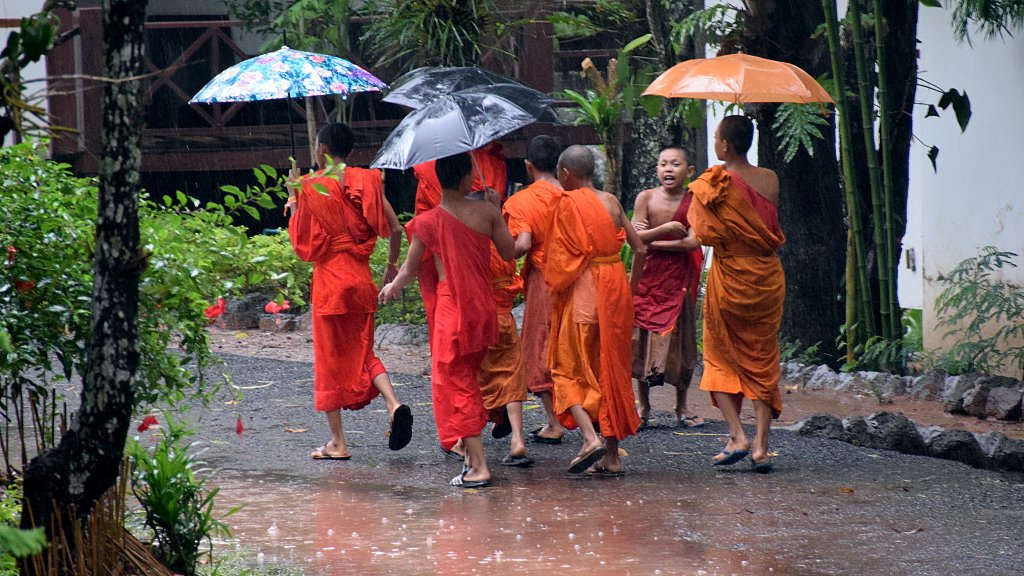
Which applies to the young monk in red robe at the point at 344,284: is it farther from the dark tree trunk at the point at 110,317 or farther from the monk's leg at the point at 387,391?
the dark tree trunk at the point at 110,317

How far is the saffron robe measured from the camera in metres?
8.95

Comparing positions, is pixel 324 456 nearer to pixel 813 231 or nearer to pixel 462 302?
pixel 462 302

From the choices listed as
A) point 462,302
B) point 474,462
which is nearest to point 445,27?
point 462,302

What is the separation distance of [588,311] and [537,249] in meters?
0.72

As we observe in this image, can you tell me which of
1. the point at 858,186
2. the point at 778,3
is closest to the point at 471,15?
the point at 778,3

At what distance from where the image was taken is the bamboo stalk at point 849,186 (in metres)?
10.6

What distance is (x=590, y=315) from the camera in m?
7.46

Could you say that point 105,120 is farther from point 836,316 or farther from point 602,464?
point 836,316

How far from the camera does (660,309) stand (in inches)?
353

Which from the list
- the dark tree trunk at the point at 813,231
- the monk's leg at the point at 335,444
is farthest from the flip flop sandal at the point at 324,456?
the dark tree trunk at the point at 813,231

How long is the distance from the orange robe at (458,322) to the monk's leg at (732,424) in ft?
4.81

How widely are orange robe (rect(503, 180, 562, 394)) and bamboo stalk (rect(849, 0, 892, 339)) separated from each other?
3871 mm

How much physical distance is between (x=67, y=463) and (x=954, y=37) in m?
9.71

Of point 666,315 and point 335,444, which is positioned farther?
point 666,315
